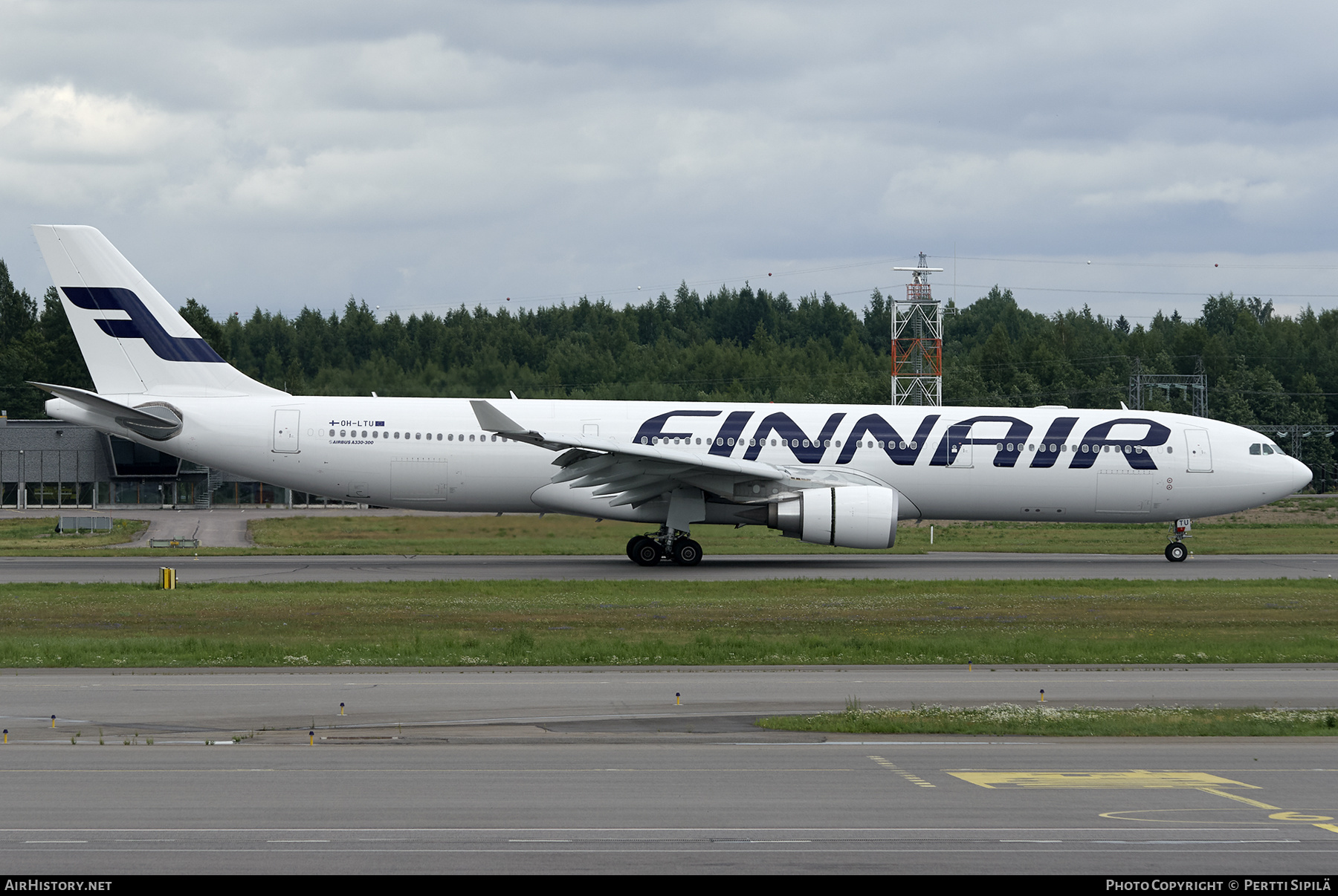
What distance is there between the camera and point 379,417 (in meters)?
31.5

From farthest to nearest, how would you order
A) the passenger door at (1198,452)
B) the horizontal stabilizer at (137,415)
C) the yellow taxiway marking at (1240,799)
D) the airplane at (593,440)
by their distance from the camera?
the passenger door at (1198,452) < the airplane at (593,440) < the horizontal stabilizer at (137,415) < the yellow taxiway marking at (1240,799)

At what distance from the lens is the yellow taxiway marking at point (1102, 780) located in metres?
10.1

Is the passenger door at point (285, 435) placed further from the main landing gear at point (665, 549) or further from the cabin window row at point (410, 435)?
the main landing gear at point (665, 549)

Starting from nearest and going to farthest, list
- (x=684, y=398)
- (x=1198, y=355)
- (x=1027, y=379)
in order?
1. (x=684, y=398)
2. (x=1027, y=379)
3. (x=1198, y=355)

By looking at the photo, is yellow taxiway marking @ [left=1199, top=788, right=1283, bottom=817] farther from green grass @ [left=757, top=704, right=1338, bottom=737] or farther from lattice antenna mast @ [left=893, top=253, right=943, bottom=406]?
lattice antenna mast @ [left=893, top=253, right=943, bottom=406]

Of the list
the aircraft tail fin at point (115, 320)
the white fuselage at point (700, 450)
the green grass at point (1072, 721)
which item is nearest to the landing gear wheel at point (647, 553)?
the white fuselage at point (700, 450)

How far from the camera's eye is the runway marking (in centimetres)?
1017

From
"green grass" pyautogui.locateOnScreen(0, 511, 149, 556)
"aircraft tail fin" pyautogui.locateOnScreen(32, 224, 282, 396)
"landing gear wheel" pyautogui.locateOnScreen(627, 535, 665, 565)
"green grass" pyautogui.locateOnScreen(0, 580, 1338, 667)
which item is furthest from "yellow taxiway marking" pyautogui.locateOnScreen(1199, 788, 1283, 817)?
"green grass" pyautogui.locateOnScreen(0, 511, 149, 556)

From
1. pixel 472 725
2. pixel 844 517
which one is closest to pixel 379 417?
pixel 844 517

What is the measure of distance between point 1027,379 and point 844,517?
196 feet

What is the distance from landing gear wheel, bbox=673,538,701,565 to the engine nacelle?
2315 mm

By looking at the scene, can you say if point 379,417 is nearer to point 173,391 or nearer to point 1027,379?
point 173,391

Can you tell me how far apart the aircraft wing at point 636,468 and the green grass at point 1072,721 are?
621 inches

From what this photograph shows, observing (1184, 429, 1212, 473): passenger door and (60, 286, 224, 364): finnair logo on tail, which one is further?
(1184, 429, 1212, 473): passenger door
